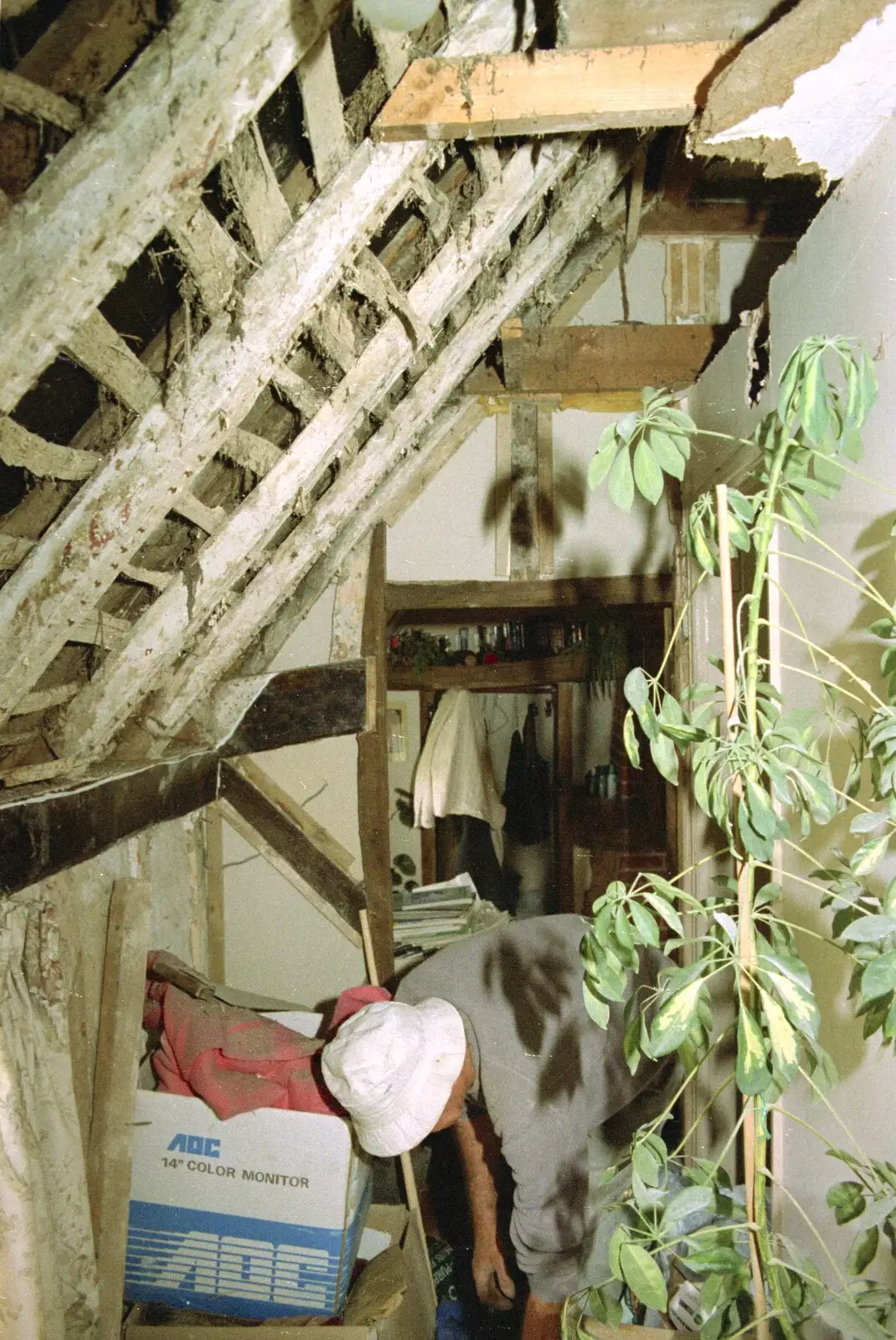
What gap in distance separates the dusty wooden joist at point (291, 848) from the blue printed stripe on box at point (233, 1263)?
1.25 meters

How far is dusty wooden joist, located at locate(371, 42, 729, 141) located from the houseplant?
57 centimetres

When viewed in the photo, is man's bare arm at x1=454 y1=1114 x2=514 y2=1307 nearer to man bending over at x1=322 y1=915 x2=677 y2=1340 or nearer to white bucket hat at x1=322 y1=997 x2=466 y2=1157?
man bending over at x1=322 y1=915 x2=677 y2=1340

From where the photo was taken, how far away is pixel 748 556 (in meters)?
2.55

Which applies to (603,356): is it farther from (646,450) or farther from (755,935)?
(755,935)

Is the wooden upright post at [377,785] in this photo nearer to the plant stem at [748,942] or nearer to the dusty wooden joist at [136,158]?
the dusty wooden joist at [136,158]

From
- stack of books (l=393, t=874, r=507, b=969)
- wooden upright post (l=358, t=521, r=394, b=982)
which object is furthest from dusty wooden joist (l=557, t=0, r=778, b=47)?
stack of books (l=393, t=874, r=507, b=969)

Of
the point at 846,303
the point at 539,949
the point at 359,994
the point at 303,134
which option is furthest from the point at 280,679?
the point at 846,303

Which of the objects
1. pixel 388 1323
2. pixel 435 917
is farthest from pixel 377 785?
pixel 388 1323

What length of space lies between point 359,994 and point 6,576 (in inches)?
62.2

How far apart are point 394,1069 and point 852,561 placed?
1.57 m

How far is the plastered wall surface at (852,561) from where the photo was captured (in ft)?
4.32

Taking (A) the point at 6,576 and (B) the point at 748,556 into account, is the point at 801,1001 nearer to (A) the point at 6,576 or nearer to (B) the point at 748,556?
(A) the point at 6,576

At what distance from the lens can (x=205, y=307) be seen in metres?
1.50

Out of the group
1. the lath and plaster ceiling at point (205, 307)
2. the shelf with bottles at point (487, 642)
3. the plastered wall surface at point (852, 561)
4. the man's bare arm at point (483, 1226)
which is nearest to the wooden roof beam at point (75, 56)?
the lath and plaster ceiling at point (205, 307)
